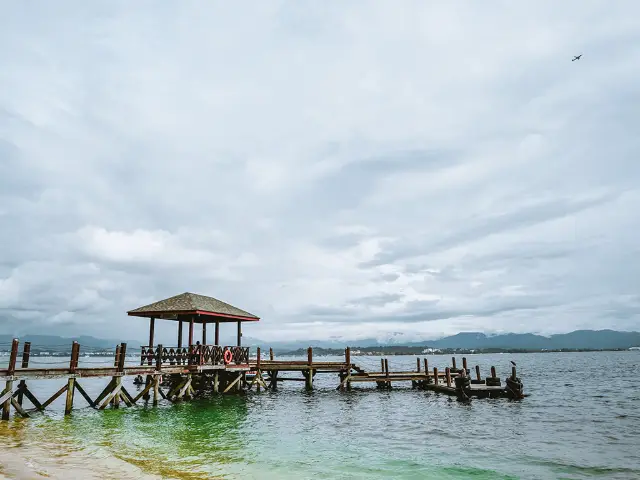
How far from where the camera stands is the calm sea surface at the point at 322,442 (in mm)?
12883

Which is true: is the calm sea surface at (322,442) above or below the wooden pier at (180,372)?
below

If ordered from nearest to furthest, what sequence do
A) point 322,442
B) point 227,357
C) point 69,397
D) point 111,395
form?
point 322,442, point 69,397, point 111,395, point 227,357

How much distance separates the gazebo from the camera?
27062mm

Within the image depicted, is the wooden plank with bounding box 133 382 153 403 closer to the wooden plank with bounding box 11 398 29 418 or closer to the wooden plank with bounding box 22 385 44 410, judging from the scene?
the wooden plank with bounding box 22 385 44 410

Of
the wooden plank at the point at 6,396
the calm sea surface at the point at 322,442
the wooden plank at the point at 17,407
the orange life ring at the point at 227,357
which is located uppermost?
the orange life ring at the point at 227,357

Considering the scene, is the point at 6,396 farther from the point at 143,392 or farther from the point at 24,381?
Result: the point at 143,392

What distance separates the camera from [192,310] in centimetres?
2650

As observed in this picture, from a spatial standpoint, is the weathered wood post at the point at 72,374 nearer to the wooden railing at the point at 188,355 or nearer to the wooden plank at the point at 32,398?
the wooden plank at the point at 32,398

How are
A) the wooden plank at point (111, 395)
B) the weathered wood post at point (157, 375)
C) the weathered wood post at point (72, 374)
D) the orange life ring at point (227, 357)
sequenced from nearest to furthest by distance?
the weathered wood post at point (72, 374), the wooden plank at point (111, 395), the weathered wood post at point (157, 375), the orange life ring at point (227, 357)

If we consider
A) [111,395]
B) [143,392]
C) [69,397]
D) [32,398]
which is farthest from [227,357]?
[32,398]

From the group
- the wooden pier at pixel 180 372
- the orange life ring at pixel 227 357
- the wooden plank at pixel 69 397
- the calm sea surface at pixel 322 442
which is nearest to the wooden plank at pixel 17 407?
the wooden pier at pixel 180 372

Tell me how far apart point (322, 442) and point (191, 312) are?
40.5 ft

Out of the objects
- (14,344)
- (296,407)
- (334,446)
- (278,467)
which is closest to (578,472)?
(334,446)

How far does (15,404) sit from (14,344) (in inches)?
120
